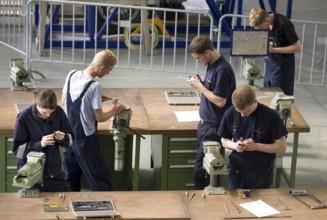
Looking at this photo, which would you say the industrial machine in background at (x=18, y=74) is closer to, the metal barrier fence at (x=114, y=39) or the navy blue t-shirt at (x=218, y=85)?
the navy blue t-shirt at (x=218, y=85)

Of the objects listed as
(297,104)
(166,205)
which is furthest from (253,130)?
(297,104)

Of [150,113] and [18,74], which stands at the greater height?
[18,74]

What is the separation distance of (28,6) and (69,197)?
17.7 ft

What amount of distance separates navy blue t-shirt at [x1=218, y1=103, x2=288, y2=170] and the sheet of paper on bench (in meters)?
1.19

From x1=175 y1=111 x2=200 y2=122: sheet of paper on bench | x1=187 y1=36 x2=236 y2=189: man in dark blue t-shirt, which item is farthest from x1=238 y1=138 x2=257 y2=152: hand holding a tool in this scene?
x1=175 y1=111 x2=200 y2=122: sheet of paper on bench

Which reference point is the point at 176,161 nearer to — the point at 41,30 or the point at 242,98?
the point at 242,98

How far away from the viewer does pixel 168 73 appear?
44.1 ft

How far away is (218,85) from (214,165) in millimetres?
1171

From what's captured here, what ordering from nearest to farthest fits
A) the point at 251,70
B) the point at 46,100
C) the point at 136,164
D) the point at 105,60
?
1. the point at 46,100
2. the point at 105,60
3. the point at 136,164
4. the point at 251,70

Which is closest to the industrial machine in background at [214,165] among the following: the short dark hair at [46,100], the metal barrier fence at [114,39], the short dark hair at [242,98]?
the short dark hair at [242,98]

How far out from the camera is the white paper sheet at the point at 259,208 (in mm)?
6898

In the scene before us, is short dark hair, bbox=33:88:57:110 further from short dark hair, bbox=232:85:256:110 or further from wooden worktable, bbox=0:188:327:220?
short dark hair, bbox=232:85:256:110

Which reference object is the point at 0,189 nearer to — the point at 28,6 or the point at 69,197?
the point at 69,197

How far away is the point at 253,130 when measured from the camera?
759 cm
